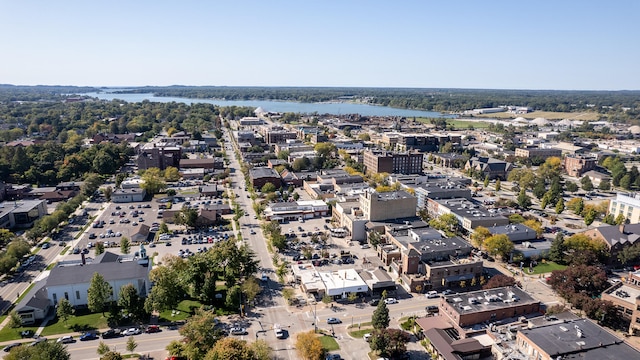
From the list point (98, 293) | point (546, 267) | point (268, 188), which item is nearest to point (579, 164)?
point (546, 267)

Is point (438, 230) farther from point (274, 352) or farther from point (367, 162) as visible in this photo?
point (367, 162)

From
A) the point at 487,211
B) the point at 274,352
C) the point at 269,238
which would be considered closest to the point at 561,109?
the point at 487,211

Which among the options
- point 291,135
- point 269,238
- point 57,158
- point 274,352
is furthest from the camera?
point 291,135

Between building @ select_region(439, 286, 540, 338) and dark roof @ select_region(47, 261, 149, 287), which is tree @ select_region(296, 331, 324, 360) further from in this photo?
dark roof @ select_region(47, 261, 149, 287)

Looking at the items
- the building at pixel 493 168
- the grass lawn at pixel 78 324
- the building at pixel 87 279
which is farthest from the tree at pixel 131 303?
the building at pixel 493 168

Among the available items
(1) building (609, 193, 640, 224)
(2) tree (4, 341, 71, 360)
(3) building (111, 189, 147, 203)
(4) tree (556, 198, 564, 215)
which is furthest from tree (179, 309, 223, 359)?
(1) building (609, 193, 640, 224)

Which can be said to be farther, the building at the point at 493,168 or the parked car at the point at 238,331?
the building at the point at 493,168

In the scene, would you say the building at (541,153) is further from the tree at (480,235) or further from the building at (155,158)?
the building at (155,158)
